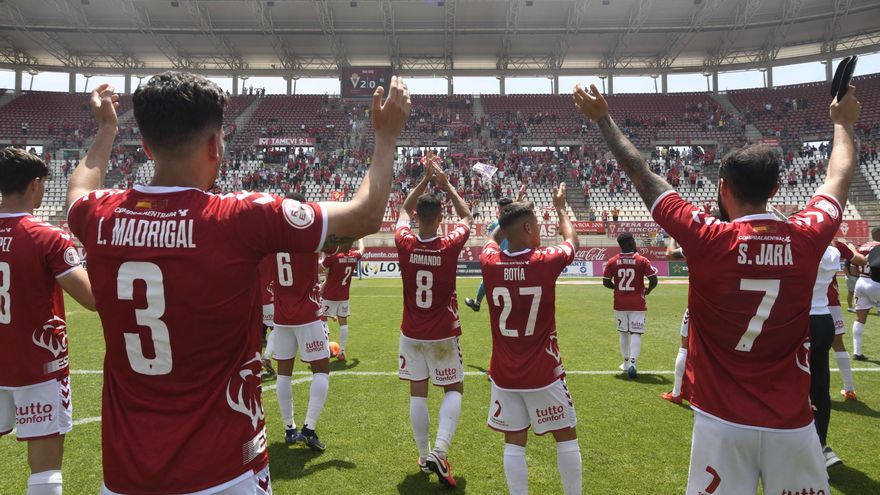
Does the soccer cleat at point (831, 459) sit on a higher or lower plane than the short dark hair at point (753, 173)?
lower

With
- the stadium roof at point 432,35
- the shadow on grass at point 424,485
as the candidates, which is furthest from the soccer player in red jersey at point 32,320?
the stadium roof at point 432,35

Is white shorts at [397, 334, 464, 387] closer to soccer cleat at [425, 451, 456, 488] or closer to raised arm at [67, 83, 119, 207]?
soccer cleat at [425, 451, 456, 488]

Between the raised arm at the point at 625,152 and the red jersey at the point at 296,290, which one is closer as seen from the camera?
the raised arm at the point at 625,152

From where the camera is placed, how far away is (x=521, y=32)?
41906mm

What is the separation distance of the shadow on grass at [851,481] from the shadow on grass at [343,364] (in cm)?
712

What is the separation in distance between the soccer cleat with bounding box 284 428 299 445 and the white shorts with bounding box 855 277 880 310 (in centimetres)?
1100

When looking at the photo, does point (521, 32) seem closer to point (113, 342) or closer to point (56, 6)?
point (56, 6)

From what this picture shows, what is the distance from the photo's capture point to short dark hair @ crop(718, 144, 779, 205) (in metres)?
2.64

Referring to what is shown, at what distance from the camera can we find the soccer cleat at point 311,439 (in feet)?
18.1

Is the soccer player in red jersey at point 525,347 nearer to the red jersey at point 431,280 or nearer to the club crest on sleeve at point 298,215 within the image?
the red jersey at point 431,280

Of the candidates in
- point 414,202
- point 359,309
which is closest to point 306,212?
point 414,202

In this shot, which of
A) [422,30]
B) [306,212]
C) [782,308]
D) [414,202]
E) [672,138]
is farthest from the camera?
[672,138]

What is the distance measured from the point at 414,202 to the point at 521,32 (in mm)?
41415

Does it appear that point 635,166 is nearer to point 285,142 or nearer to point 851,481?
point 851,481
